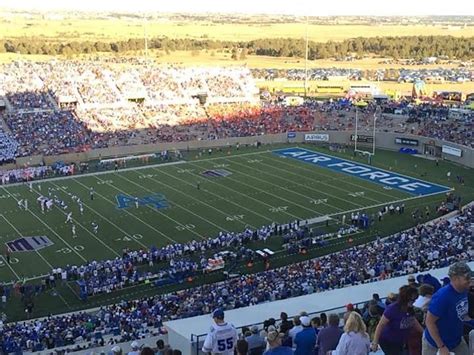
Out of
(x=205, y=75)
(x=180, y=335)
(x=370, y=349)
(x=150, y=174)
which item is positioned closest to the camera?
(x=370, y=349)

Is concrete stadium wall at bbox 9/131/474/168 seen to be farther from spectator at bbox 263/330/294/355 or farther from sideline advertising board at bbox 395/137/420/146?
spectator at bbox 263/330/294/355

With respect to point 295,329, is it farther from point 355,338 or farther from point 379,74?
point 379,74

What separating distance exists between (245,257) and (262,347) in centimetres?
1775

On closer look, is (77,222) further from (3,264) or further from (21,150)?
(21,150)

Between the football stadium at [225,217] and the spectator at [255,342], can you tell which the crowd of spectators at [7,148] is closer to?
the football stadium at [225,217]

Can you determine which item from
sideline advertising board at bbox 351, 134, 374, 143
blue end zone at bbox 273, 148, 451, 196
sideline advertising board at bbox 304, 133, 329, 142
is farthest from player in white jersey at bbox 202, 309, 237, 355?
sideline advertising board at bbox 304, 133, 329, 142

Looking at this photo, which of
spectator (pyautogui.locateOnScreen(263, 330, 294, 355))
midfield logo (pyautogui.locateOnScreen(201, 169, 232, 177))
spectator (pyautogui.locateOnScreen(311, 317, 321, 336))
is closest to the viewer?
spectator (pyautogui.locateOnScreen(263, 330, 294, 355))

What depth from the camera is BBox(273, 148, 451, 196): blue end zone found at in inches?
1444

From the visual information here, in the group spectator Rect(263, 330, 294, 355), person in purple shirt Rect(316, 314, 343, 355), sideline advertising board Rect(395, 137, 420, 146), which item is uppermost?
spectator Rect(263, 330, 294, 355)

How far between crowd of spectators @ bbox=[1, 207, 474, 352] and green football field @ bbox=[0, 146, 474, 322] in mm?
3134

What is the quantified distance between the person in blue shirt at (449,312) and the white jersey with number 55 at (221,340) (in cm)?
224

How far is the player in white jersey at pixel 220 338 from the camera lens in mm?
6906

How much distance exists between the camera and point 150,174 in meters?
40.2

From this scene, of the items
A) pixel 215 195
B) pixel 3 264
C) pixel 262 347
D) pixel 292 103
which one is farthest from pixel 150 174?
pixel 262 347
